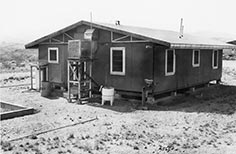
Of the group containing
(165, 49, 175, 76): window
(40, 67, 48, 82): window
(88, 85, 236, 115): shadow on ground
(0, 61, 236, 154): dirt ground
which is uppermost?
(165, 49, 175, 76): window

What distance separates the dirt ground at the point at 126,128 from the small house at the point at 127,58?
1.16m

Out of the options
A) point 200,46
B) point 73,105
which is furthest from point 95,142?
point 200,46

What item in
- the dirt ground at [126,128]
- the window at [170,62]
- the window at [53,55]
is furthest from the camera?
the window at [53,55]

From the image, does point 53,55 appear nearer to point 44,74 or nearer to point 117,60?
point 44,74

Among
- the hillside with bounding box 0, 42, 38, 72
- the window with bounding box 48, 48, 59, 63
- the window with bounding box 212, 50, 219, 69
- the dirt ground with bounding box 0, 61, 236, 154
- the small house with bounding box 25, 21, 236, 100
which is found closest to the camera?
the dirt ground with bounding box 0, 61, 236, 154

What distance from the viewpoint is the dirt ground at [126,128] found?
7152mm

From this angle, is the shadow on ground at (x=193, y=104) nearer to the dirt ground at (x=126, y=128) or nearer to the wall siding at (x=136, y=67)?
the dirt ground at (x=126, y=128)

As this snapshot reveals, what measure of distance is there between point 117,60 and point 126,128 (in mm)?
5119

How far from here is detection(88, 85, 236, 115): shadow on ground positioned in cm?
1188

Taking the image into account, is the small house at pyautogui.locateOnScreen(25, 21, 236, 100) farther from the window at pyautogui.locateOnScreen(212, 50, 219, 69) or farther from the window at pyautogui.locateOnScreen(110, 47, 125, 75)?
the window at pyautogui.locateOnScreen(212, 50, 219, 69)

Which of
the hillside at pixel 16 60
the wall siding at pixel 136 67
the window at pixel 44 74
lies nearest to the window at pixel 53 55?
the wall siding at pixel 136 67

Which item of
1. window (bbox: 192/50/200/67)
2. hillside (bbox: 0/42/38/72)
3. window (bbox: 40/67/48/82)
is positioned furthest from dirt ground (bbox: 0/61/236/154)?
hillside (bbox: 0/42/38/72)

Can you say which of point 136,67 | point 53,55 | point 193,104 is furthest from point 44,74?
point 193,104

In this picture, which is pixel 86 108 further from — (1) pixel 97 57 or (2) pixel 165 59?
(2) pixel 165 59
